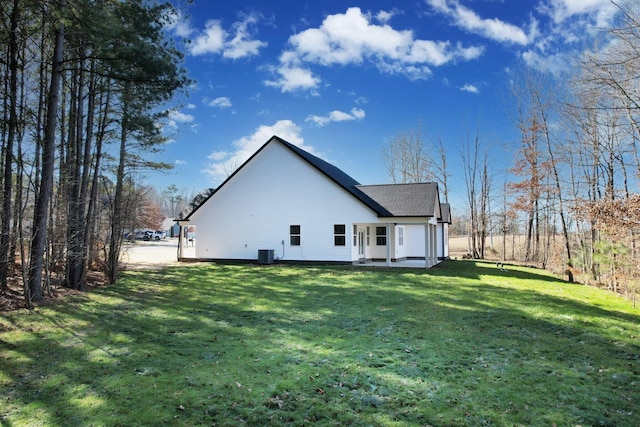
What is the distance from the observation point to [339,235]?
18.4m

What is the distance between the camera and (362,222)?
18.2 m

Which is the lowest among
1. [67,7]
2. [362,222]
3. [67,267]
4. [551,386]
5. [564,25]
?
[551,386]

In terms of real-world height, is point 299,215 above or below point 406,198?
below

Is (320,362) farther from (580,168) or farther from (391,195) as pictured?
(580,168)

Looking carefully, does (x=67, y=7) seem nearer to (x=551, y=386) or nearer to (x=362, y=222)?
(x=551, y=386)

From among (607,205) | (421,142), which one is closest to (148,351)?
(607,205)

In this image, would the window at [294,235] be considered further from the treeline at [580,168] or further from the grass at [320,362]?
the treeline at [580,168]

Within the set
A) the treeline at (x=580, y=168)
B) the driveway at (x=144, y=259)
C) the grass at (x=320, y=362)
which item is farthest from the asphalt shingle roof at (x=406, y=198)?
the driveway at (x=144, y=259)

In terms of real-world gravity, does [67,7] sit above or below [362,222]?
above

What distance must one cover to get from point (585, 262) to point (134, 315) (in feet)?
57.7

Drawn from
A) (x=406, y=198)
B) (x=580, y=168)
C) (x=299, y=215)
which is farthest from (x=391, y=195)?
(x=580, y=168)

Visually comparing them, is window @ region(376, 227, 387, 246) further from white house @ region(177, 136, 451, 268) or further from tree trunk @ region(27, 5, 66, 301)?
tree trunk @ region(27, 5, 66, 301)

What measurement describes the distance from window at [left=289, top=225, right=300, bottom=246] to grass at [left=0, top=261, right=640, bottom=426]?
9.22m

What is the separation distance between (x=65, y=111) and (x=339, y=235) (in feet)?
40.3
